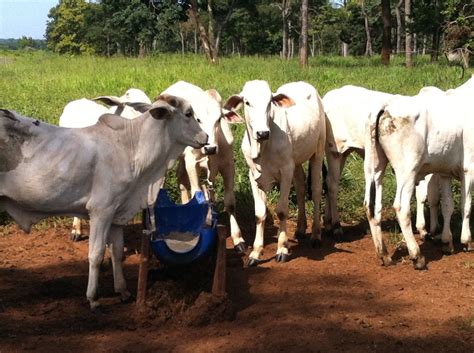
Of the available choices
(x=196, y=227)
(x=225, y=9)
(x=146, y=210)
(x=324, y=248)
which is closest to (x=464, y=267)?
(x=324, y=248)

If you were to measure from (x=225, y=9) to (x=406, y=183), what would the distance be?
3493cm

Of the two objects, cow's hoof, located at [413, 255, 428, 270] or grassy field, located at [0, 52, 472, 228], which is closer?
cow's hoof, located at [413, 255, 428, 270]

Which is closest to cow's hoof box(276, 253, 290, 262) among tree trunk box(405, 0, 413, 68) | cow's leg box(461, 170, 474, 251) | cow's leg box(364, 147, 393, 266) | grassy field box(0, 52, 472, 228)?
cow's leg box(364, 147, 393, 266)

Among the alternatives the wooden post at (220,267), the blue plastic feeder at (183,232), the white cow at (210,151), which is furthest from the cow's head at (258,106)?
the wooden post at (220,267)

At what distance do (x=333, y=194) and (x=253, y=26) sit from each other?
4643 cm

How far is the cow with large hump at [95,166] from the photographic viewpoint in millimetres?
4496

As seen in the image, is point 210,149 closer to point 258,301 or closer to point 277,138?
point 277,138

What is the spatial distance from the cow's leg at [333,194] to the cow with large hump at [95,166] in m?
2.59

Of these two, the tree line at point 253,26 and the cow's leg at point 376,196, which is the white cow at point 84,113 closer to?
the cow's leg at point 376,196

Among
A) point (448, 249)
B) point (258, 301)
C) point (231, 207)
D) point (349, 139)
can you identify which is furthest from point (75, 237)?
point (448, 249)

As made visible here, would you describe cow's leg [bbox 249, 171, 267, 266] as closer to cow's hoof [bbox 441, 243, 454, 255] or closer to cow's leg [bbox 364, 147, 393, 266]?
cow's leg [bbox 364, 147, 393, 266]

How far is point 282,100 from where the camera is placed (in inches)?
235

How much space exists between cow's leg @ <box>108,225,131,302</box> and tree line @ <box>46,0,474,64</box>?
6837 millimetres

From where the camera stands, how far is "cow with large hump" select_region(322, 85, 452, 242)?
6.82 metres
